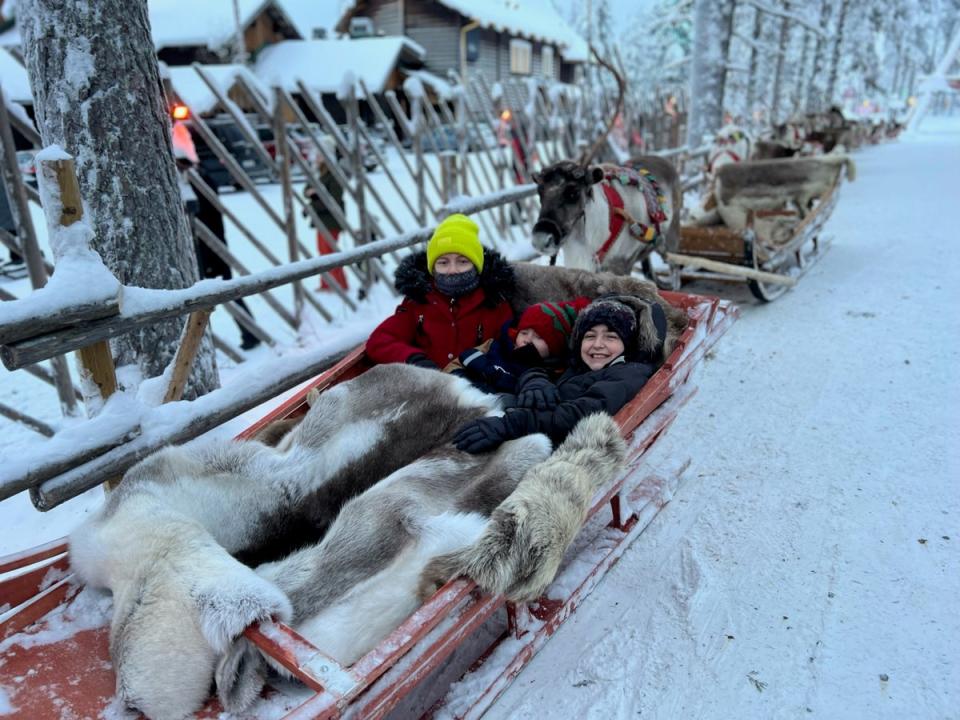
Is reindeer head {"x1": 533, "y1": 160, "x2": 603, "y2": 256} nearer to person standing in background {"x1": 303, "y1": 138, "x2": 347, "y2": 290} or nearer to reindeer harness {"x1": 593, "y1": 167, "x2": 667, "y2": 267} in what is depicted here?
reindeer harness {"x1": 593, "y1": 167, "x2": 667, "y2": 267}

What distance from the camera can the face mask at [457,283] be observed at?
10.0ft

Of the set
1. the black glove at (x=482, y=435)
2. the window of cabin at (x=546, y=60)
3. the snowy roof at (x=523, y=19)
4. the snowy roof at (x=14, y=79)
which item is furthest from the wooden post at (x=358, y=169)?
the window of cabin at (x=546, y=60)

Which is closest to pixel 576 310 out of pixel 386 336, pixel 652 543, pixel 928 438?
pixel 386 336

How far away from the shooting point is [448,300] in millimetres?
3135

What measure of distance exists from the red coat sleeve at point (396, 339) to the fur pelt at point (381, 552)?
83 centimetres

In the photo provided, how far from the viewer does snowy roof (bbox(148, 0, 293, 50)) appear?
59.7ft

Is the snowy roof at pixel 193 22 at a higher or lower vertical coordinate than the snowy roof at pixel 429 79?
higher

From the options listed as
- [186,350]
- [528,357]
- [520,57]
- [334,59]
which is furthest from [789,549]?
[520,57]

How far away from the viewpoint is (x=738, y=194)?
662 cm

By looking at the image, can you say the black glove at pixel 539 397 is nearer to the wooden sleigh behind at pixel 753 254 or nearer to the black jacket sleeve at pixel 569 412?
the black jacket sleeve at pixel 569 412

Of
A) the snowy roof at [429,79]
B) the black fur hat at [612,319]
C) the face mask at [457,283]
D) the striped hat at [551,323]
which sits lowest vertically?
the striped hat at [551,323]

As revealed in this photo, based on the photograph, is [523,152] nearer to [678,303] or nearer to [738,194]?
[738,194]

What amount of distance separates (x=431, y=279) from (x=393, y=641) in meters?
2.02

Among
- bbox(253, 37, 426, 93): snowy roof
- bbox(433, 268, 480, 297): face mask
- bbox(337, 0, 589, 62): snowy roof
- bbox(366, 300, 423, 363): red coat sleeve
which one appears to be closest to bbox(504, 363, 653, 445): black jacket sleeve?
bbox(366, 300, 423, 363): red coat sleeve
